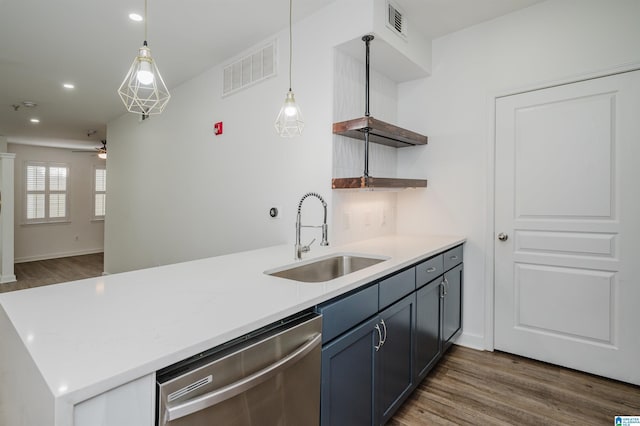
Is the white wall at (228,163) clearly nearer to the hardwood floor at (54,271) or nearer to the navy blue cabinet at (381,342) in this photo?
the navy blue cabinet at (381,342)

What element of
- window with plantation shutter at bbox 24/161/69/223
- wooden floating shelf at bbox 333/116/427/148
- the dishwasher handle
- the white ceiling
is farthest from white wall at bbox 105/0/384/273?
window with plantation shutter at bbox 24/161/69/223

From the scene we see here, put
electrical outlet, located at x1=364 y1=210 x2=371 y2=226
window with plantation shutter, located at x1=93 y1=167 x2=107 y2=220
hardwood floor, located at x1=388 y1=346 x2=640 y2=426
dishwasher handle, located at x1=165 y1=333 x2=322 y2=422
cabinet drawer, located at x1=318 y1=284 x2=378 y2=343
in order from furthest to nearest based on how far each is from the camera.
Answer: window with plantation shutter, located at x1=93 y1=167 x2=107 y2=220 < electrical outlet, located at x1=364 y1=210 x2=371 y2=226 < hardwood floor, located at x1=388 y1=346 x2=640 y2=426 < cabinet drawer, located at x1=318 y1=284 x2=378 y2=343 < dishwasher handle, located at x1=165 y1=333 x2=322 y2=422

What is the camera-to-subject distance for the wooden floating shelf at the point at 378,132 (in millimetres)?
2279

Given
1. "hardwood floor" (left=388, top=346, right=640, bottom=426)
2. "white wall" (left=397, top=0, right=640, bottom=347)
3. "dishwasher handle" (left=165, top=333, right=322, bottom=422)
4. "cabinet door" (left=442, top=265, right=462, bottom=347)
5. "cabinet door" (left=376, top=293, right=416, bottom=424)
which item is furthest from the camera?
"cabinet door" (left=442, top=265, right=462, bottom=347)

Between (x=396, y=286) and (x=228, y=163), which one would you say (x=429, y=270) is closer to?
(x=396, y=286)

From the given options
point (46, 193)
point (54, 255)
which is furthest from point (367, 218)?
point (54, 255)

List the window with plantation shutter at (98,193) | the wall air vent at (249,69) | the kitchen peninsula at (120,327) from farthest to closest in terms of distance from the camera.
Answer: the window with plantation shutter at (98,193)
the wall air vent at (249,69)
the kitchen peninsula at (120,327)

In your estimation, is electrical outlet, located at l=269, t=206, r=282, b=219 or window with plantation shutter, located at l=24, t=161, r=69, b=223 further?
window with plantation shutter, located at l=24, t=161, r=69, b=223

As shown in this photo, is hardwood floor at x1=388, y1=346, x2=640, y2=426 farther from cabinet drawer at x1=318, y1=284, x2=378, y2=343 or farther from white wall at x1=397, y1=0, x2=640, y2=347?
cabinet drawer at x1=318, y1=284, x2=378, y2=343

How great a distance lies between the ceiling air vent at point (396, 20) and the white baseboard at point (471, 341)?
256 cm

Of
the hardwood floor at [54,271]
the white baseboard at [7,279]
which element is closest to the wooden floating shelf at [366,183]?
the hardwood floor at [54,271]

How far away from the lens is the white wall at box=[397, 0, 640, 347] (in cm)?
233

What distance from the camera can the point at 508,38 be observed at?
267 centimetres

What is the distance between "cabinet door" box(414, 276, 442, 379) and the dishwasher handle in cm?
106
